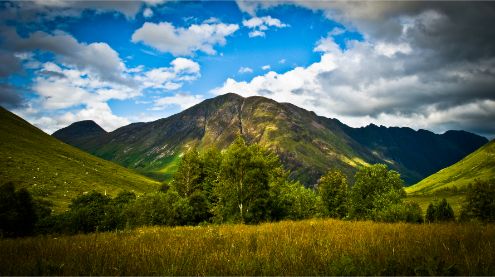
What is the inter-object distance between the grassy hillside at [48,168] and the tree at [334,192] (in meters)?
77.7

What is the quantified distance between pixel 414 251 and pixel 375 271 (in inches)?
79.2

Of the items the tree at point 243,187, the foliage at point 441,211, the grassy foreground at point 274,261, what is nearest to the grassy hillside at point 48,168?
the tree at point 243,187

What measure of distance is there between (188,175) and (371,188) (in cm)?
4043

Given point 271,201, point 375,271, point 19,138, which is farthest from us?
point 19,138

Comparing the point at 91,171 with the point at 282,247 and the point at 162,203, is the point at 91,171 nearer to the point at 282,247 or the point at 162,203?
the point at 162,203

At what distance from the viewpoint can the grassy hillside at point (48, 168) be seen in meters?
109

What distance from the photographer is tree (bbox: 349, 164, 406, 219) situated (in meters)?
66.7

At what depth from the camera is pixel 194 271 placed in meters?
6.13

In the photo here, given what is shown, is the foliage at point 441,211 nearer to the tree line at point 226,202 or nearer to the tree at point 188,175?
the tree line at point 226,202

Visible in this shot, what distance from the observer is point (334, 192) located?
256 ft

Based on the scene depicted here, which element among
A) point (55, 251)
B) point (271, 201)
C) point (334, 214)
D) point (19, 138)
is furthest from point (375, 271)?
point (19, 138)

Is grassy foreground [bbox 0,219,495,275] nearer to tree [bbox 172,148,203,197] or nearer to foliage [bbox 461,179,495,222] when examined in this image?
tree [bbox 172,148,203,197]

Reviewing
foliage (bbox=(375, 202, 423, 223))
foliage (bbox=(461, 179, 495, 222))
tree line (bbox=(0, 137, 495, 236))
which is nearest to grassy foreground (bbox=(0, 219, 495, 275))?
tree line (bbox=(0, 137, 495, 236))

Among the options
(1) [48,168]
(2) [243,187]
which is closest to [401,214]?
(2) [243,187]
